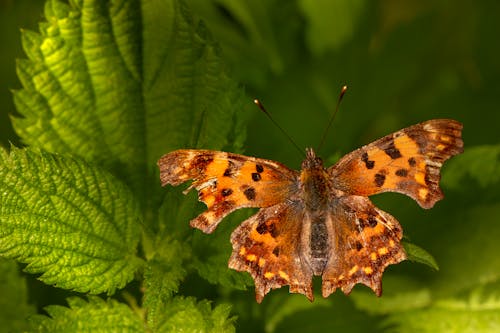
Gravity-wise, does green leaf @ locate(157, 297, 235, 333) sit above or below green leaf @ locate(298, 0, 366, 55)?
below

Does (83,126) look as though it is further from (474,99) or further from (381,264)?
(474,99)

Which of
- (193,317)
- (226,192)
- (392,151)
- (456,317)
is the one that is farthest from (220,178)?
(456,317)

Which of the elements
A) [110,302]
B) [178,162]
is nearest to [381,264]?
[178,162]

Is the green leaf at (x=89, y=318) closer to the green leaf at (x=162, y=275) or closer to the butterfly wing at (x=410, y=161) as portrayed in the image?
the green leaf at (x=162, y=275)

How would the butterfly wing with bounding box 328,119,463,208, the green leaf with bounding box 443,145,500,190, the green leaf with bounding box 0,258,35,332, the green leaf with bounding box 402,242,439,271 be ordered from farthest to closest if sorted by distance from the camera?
1. the green leaf with bounding box 443,145,500,190
2. the green leaf with bounding box 0,258,35,332
3. the butterfly wing with bounding box 328,119,463,208
4. the green leaf with bounding box 402,242,439,271

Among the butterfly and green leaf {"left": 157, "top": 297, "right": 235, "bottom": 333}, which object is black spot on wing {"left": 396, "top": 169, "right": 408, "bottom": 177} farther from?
green leaf {"left": 157, "top": 297, "right": 235, "bottom": 333}

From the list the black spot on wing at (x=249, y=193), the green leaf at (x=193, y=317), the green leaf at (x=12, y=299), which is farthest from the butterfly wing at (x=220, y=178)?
the green leaf at (x=12, y=299)

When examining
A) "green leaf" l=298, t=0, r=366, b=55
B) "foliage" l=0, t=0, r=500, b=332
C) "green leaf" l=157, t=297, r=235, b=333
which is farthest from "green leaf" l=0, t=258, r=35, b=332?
"green leaf" l=298, t=0, r=366, b=55
